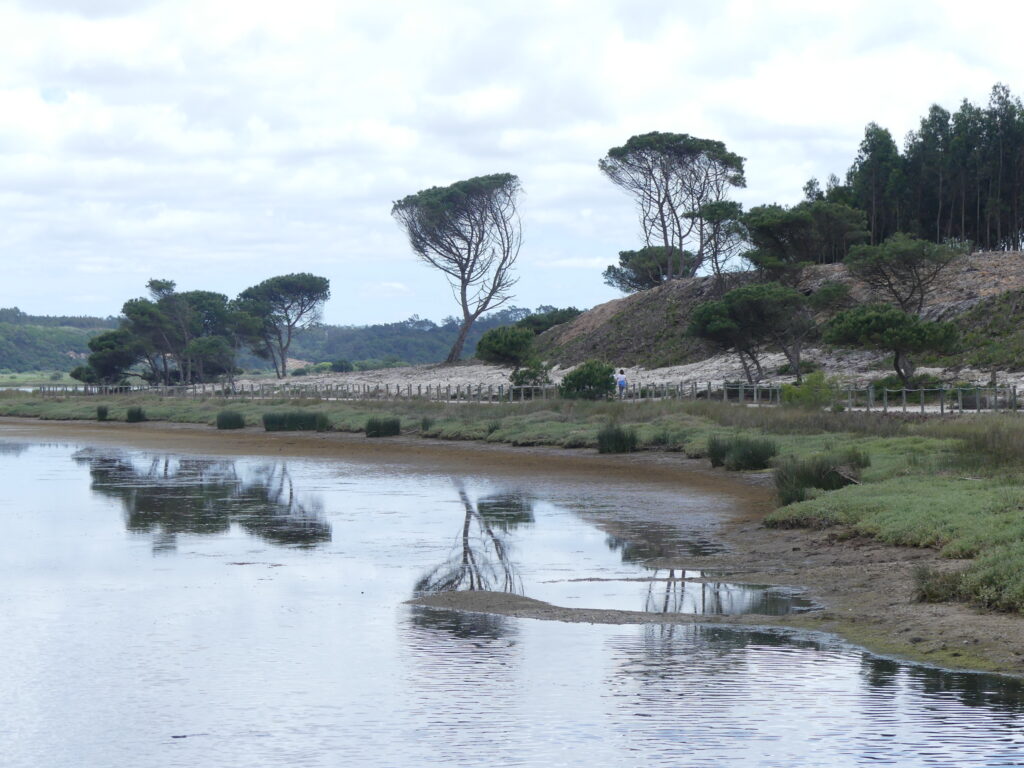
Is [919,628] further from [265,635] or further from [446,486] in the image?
[446,486]

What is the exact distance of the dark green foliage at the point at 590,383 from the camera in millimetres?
51031

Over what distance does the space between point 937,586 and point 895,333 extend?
113 ft

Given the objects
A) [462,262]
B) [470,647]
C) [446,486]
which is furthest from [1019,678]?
[462,262]

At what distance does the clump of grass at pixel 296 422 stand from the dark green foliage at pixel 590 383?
1039 cm

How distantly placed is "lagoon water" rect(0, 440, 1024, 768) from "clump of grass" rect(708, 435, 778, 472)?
27.6 feet

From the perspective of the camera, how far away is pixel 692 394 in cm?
4844

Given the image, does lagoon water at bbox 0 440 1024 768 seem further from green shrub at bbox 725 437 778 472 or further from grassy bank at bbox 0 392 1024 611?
green shrub at bbox 725 437 778 472

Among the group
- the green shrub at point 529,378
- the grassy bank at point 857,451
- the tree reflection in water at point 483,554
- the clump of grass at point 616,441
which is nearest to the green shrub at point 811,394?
the grassy bank at point 857,451

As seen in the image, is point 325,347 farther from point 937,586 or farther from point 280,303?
point 937,586

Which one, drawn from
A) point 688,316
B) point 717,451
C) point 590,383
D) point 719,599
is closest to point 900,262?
point 590,383

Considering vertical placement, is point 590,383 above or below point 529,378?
below

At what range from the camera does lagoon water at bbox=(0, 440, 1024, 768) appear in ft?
24.6

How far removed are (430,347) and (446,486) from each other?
154811mm

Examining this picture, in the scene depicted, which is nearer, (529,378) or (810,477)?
(810,477)
